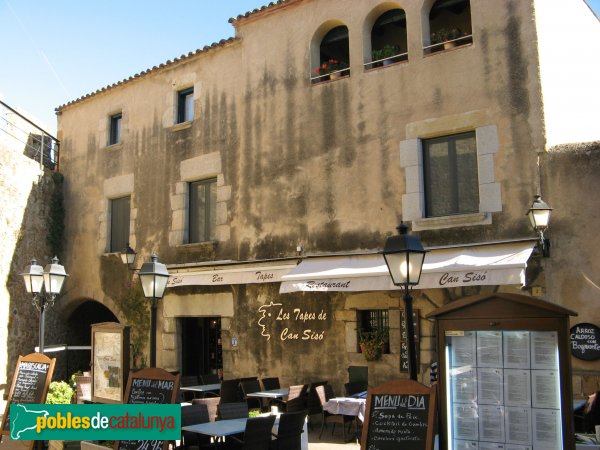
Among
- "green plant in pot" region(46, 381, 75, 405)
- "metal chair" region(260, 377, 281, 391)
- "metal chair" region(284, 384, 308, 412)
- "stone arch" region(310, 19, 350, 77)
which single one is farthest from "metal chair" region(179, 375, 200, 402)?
"stone arch" region(310, 19, 350, 77)

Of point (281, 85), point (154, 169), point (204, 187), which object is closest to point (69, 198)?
point (154, 169)

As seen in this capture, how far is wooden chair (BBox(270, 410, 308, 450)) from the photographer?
21.3 ft

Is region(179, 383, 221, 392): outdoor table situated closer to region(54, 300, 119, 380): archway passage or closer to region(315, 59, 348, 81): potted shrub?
region(54, 300, 119, 380): archway passage

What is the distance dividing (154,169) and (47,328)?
15.9ft

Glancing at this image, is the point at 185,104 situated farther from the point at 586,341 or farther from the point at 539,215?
the point at 586,341

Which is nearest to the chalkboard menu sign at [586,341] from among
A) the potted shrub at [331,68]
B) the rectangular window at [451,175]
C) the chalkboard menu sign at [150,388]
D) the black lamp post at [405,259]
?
the rectangular window at [451,175]

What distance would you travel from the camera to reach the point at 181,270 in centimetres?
1280

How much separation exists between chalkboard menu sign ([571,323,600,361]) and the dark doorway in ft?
24.9

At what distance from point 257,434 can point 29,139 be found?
40.0ft

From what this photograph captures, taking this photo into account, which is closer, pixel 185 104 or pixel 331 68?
pixel 331 68

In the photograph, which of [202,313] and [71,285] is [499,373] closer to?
[202,313]

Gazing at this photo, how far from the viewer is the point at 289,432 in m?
6.61

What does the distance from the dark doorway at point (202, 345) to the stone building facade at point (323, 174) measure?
4 cm
